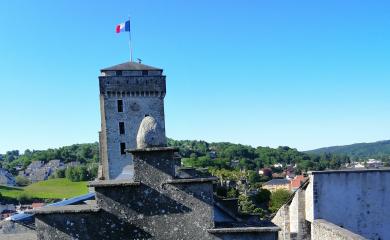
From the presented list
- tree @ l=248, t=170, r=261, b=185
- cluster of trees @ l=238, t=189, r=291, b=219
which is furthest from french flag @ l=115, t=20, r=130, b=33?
tree @ l=248, t=170, r=261, b=185

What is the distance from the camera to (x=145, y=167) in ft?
25.0

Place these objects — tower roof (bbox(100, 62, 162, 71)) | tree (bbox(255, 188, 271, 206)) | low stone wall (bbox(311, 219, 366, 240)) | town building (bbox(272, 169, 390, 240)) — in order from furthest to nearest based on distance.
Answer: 1. tree (bbox(255, 188, 271, 206))
2. tower roof (bbox(100, 62, 162, 71))
3. town building (bbox(272, 169, 390, 240))
4. low stone wall (bbox(311, 219, 366, 240))

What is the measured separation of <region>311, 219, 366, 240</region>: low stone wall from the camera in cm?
970

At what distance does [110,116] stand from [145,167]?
98.4ft

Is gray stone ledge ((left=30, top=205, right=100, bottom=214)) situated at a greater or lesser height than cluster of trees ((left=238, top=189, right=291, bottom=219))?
greater

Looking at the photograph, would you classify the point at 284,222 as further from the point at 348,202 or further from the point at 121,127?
the point at 121,127

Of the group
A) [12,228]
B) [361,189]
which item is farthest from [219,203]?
[12,228]

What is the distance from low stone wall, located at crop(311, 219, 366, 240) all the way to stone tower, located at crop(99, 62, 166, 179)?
25.1 m

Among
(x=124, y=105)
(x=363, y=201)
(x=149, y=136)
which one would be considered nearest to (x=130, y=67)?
(x=124, y=105)

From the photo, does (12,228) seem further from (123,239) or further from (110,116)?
(110,116)

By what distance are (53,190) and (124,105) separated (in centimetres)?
9562

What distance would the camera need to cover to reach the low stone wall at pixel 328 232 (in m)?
9.70

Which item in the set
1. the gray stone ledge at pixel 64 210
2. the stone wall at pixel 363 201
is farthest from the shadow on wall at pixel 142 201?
the stone wall at pixel 363 201

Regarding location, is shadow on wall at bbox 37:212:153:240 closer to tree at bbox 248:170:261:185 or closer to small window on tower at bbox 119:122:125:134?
small window on tower at bbox 119:122:125:134
